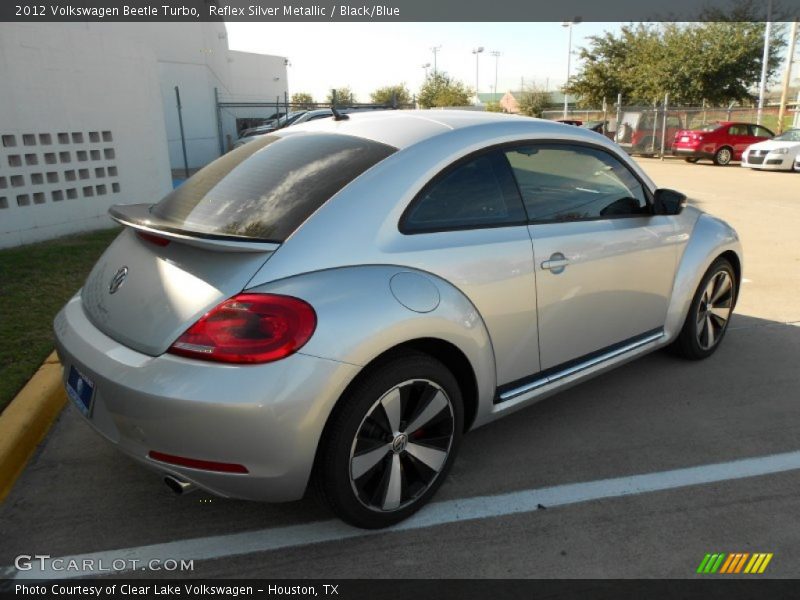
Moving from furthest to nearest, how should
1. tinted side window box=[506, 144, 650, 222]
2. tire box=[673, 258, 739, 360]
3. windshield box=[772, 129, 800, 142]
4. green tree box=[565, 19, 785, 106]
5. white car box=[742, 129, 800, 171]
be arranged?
green tree box=[565, 19, 785, 106]
windshield box=[772, 129, 800, 142]
white car box=[742, 129, 800, 171]
tire box=[673, 258, 739, 360]
tinted side window box=[506, 144, 650, 222]

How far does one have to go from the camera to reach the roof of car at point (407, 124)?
2951 millimetres

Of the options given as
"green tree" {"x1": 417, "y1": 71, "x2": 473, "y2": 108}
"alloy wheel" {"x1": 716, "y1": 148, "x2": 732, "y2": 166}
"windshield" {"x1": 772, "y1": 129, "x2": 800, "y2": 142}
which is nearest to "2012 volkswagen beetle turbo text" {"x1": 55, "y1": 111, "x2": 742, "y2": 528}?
"windshield" {"x1": 772, "y1": 129, "x2": 800, "y2": 142}

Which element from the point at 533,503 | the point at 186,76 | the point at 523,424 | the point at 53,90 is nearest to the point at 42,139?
the point at 53,90

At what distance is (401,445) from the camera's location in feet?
8.62

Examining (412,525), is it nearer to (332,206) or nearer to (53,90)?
(332,206)

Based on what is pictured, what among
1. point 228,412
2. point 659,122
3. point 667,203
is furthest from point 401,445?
point 659,122

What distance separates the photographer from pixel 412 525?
2.74 m

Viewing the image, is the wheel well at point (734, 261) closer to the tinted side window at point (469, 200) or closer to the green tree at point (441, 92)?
the tinted side window at point (469, 200)

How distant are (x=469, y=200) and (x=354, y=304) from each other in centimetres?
90

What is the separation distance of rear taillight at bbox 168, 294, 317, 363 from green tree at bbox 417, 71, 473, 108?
51.3 m

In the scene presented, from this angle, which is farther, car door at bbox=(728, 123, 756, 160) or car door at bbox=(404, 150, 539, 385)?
car door at bbox=(728, 123, 756, 160)

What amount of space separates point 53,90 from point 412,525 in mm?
7474

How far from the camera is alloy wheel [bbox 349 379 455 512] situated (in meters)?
2.50

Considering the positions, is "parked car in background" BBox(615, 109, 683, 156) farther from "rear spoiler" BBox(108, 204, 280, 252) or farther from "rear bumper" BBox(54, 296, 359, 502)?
"rear bumper" BBox(54, 296, 359, 502)
